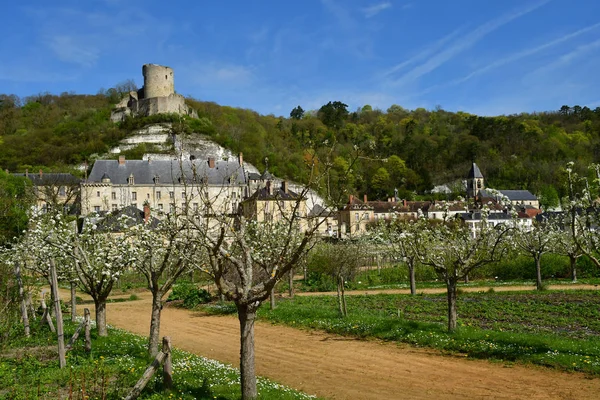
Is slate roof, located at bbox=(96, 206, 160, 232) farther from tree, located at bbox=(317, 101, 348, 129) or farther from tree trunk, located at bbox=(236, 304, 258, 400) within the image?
tree, located at bbox=(317, 101, 348, 129)

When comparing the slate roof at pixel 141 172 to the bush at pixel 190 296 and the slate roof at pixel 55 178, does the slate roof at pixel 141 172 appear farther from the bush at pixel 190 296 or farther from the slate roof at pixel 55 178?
the bush at pixel 190 296

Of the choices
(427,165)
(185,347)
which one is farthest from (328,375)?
(427,165)

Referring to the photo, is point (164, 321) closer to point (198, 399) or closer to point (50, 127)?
point (198, 399)

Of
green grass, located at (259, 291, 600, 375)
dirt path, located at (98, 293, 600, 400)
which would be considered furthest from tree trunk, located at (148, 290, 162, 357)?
green grass, located at (259, 291, 600, 375)

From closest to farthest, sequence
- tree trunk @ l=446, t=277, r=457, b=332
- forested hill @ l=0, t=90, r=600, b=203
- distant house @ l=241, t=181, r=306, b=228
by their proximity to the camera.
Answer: distant house @ l=241, t=181, r=306, b=228 < tree trunk @ l=446, t=277, r=457, b=332 < forested hill @ l=0, t=90, r=600, b=203

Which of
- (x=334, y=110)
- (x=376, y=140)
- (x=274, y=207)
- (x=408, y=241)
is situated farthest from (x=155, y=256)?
(x=334, y=110)

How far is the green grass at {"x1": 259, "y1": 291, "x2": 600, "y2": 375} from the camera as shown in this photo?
13750 mm

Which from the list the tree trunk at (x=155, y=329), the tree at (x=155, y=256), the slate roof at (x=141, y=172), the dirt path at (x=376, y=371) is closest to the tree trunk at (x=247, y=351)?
the dirt path at (x=376, y=371)

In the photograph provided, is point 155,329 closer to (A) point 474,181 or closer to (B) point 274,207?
(B) point 274,207

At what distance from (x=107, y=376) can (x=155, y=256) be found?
6298 mm

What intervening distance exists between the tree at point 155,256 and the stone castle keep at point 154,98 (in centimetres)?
9564

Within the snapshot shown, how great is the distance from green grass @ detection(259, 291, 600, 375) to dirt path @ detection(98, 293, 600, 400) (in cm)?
67

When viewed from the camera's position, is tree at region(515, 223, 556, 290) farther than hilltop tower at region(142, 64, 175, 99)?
No

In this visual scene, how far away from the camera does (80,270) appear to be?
1502 cm
